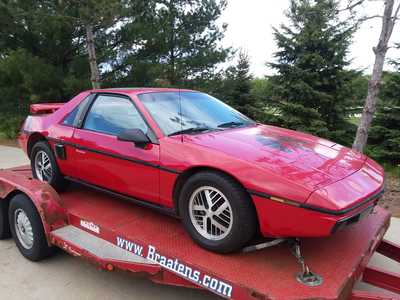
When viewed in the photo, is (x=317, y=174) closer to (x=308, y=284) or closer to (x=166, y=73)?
(x=308, y=284)

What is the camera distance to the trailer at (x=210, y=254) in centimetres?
219

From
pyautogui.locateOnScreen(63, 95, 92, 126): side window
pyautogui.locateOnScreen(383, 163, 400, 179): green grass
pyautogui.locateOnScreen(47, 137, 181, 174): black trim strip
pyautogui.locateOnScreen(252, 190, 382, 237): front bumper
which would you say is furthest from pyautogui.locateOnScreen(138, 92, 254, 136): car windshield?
pyautogui.locateOnScreen(383, 163, 400, 179): green grass

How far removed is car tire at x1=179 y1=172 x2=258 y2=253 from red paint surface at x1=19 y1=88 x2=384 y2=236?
Answer: 0.08 metres

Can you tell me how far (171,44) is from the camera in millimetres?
10938

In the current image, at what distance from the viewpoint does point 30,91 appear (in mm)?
9719

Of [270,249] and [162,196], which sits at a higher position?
[162,196]

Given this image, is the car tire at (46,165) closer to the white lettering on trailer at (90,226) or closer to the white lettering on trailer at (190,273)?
the white lettering on trailer at (90,226)

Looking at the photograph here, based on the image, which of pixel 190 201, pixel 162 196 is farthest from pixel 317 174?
pixel 162 196

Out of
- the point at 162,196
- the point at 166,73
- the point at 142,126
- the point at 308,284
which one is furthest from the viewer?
the point at 166,73

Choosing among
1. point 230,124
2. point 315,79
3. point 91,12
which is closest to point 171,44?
point 91,12

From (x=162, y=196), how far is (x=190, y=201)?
0.34 meters

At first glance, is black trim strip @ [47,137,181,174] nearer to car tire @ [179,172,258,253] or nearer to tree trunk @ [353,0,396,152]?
car tire @ [179,172,258,253]

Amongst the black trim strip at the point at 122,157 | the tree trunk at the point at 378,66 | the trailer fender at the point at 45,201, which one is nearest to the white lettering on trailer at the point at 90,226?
the trailer fender at the point at 45,201

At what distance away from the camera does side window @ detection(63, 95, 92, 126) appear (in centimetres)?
375
